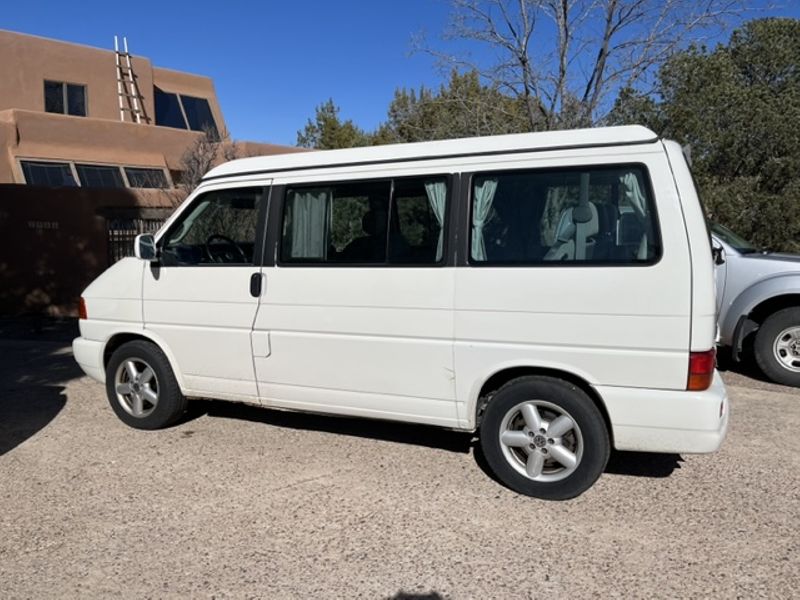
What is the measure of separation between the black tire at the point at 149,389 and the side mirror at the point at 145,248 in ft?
2.36

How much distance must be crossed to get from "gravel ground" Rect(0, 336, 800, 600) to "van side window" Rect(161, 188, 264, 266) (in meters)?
1.42

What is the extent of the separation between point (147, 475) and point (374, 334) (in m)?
1.82

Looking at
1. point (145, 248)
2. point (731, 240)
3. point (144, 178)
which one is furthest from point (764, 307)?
point (144, 178)

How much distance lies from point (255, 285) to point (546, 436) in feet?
7.34

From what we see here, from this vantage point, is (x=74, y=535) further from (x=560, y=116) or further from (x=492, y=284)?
(x=560, y=116)

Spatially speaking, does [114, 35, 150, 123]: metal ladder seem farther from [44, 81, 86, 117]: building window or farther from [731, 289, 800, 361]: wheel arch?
[731, 289, 800, 361]: wheel arch

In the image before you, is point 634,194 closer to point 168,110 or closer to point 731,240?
point 731,240

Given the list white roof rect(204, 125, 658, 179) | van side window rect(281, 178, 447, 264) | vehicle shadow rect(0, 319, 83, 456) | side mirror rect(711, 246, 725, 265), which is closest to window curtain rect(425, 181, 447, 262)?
van side window rect(281, 178, 447, 264)

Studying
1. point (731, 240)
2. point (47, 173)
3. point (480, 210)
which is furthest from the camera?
point (47, 173)

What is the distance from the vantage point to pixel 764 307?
6.93 m

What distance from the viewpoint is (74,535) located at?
143 inches

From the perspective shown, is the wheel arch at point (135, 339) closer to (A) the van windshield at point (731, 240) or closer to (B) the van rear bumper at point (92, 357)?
(B) the van rear bumper at point (92, 357)

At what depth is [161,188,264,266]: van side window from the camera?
4.95 meters

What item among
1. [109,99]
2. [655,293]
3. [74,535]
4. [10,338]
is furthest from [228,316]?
[109,99]
